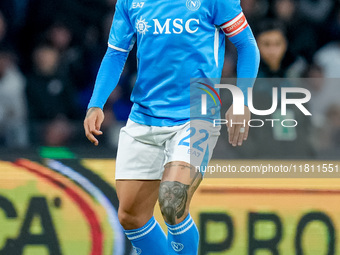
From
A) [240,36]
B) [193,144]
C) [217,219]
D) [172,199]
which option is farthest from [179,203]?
[217,219]

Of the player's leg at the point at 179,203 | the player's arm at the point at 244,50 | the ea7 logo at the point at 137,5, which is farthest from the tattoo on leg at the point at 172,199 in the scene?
the ea7 logo at the point at 137,5

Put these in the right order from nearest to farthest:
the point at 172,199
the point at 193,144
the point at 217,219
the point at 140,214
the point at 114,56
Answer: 1. the point at 172,199
2. the point at 193,144
3. the point at 140,214
4. the point at 114,56
5. the point at 217,219

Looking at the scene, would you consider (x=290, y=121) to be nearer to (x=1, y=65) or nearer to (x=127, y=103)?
(x=127, y=103)

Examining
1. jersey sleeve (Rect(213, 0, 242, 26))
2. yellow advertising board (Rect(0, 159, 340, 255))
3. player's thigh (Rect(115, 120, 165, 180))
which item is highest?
jersey sleeve (Rect(213, 0, 242, 26))

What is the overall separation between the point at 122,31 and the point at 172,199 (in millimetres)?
954

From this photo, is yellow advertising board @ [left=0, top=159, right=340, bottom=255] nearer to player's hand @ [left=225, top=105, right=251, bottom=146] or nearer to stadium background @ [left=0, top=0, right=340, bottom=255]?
stadium background @ [left=0, top=0, right=340, bottom=255]

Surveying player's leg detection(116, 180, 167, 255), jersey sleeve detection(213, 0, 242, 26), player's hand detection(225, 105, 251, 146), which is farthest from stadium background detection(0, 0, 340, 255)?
jersey sleeve detection(213, 0, 242, 26)

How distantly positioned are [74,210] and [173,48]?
1.31m

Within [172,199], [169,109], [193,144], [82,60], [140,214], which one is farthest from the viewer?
[82,60]

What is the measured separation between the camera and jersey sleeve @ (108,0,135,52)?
11.4 feet

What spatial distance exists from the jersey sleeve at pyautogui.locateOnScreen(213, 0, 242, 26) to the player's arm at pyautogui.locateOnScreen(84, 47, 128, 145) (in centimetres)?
56

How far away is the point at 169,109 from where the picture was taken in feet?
10.9

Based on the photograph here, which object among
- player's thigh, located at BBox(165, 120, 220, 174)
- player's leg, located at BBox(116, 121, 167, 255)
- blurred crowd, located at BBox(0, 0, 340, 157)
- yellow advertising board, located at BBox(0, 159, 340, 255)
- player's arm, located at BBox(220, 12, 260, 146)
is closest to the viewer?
player's thigh, located at BBox(165, 120, 220, 174)

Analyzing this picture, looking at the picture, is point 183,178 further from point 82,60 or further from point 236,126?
point 82,60
